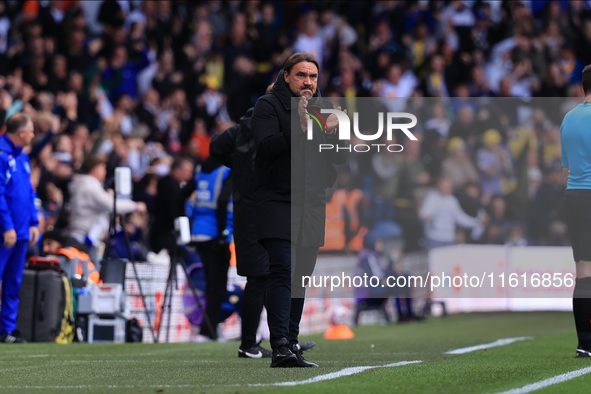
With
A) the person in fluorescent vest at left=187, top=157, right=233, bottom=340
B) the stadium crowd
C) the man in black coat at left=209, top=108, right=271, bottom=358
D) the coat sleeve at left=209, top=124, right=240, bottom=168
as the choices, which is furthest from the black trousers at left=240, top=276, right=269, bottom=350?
the person in fluorescent vest at left=187, top=157, right=233, bottom=340

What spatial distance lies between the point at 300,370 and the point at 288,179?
1147 mm

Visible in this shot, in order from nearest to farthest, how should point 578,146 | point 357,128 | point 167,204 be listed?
point 578,146
point 357,128
point 167,204

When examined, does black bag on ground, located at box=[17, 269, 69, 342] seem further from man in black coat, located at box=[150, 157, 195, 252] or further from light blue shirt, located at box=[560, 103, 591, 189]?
light blue shirt, located at box=[560, 103, 591, 189]

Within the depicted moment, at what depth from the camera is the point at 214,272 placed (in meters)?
9.81

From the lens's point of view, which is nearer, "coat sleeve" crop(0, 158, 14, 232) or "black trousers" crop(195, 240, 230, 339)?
"coat sleeve" crop(0, 158, 14, 232)

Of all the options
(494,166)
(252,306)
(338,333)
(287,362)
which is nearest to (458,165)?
(494,166)

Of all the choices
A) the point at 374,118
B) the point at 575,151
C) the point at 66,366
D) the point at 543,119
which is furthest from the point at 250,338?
the point at 543,119

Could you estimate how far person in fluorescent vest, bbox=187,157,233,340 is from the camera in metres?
9.46

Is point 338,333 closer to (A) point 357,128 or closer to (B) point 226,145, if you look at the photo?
(B) point 226,145

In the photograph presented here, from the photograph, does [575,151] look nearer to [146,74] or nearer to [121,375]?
[121,375]

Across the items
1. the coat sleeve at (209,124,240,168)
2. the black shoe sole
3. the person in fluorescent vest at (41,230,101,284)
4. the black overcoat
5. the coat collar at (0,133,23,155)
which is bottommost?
the black shoe sole

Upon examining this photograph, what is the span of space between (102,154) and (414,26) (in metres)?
8.18

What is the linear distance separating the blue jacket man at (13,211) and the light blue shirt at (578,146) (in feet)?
16.5

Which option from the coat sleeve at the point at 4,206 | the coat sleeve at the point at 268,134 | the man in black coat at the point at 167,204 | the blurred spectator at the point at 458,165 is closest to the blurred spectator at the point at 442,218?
the blurred spectator at the point at 458,165
